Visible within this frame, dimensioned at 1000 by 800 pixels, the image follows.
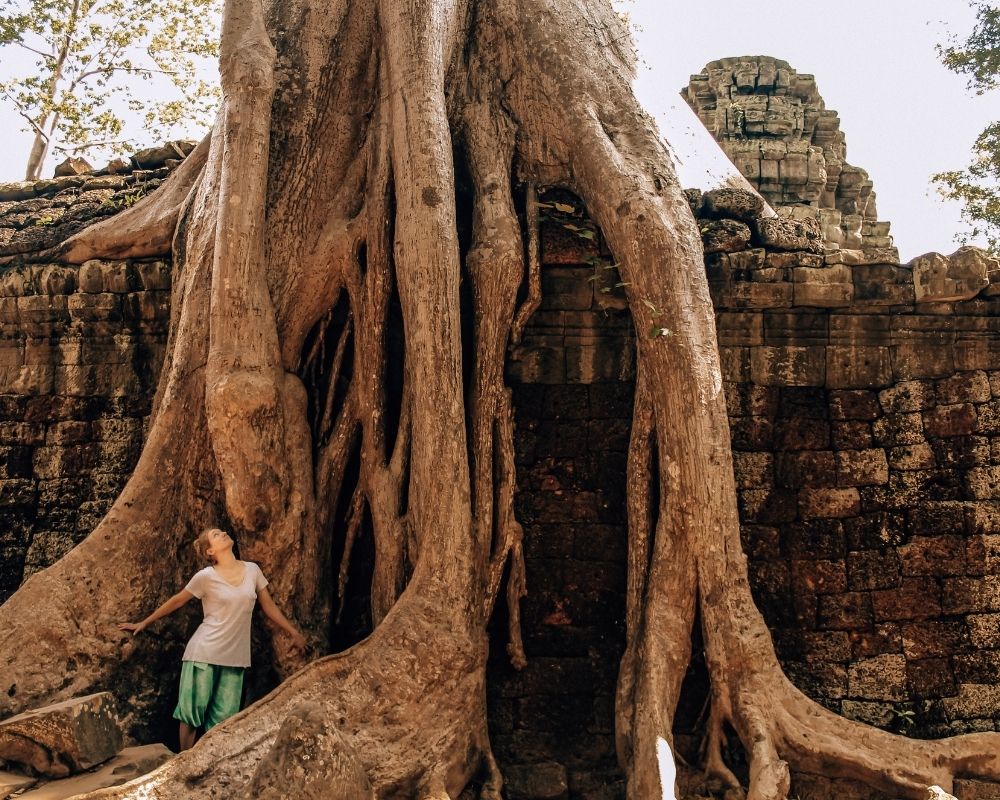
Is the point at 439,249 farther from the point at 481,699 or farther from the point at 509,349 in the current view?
the point at 481,699

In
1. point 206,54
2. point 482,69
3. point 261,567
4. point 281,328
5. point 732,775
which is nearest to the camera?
point 732,775

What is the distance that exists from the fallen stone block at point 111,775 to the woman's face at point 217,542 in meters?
→ 0.70

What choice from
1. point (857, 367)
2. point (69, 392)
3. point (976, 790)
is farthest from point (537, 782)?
point (69, 392)

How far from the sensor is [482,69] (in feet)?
16.0

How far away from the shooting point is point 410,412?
394 centimetres

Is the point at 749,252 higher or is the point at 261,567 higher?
the point at 749,252

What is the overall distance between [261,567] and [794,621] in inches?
92.9

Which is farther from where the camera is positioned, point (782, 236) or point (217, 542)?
point (782, 236)

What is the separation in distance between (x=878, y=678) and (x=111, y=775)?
318 centimetres

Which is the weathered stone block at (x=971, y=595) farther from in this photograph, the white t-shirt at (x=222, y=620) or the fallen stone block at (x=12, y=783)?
the fallen stone block at (x=12, y=783)

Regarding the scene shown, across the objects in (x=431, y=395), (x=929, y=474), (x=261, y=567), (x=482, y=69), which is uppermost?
(x=482, y=69)

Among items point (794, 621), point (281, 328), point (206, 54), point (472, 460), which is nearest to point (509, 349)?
point (472, 460)

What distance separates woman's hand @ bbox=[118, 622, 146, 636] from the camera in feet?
12.1

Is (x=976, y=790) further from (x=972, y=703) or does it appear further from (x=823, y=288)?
(x=823, y=288)
